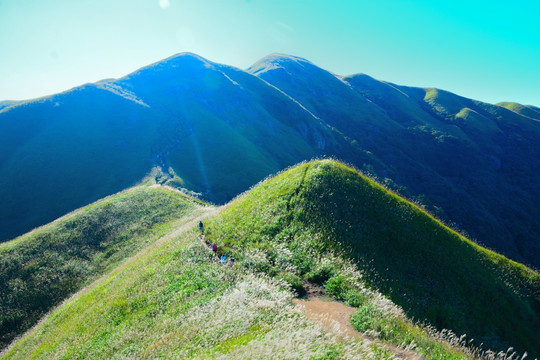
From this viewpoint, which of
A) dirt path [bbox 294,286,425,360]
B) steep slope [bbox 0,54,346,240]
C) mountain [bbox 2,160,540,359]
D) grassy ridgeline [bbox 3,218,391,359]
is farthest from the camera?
steep slope [bbox 0,54,346,240]

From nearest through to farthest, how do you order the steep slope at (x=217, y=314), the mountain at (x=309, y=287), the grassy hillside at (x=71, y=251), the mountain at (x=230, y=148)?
the steep slope at (x=217, y=314) → the mountain at (x=309, y=287) → the grassy hillside at (x=71, y=251) → the mountain at (x=230, y=148)

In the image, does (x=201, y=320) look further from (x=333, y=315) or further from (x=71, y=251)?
(x=71, y=251)

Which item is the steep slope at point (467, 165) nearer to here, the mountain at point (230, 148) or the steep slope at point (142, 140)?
the mountain at point (230, 148)

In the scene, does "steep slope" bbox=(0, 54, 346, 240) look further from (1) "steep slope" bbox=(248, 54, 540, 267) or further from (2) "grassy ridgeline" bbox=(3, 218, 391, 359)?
(2) "grassy ridgeline" bbox=(3, 218, 391, 359)

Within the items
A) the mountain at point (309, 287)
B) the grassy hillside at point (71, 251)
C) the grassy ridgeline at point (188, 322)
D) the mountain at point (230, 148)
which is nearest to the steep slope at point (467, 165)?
the mountain at point (230, 148)

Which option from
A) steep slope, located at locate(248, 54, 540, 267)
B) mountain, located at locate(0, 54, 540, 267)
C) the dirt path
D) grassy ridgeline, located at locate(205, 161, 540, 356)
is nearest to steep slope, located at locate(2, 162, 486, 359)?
the dirt path

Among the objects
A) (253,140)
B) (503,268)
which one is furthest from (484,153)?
(503,268)
